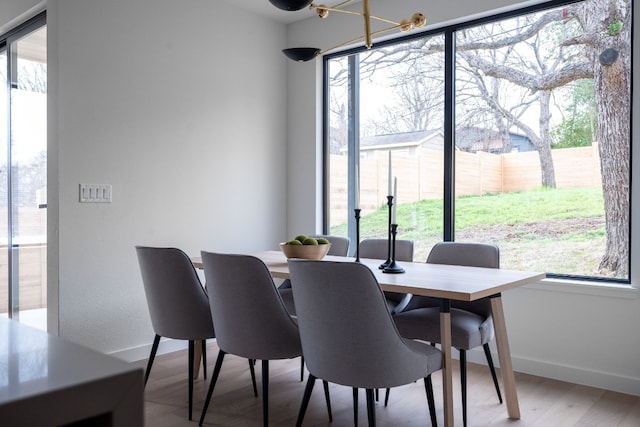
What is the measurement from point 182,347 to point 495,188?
238cm

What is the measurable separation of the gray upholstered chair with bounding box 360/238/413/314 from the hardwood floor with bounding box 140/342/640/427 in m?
0.46

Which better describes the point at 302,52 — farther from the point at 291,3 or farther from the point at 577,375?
the point at 577,375

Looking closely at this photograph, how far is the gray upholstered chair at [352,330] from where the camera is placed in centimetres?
180

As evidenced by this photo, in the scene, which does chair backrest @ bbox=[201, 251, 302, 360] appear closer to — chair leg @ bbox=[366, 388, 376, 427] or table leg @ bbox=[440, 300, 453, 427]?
chair leg @ bbox=[366, 388, 376, 427]

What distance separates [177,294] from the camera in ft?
8.30

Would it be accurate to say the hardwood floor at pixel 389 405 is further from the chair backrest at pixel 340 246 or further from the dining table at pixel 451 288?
the chair backrest at pixel 340 246

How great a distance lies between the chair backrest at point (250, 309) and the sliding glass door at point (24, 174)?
1679mm

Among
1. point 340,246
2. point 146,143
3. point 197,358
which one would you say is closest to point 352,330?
point 197,358

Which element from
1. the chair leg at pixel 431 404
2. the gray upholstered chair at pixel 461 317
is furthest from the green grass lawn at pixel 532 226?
the chair leg at pixel 431 404

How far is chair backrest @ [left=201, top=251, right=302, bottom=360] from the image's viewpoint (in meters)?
2.16

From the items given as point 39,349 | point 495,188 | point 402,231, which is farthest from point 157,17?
point 39,349

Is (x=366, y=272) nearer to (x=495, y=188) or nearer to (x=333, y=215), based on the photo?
(x=495, y=188)

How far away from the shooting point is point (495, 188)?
11.3 ft

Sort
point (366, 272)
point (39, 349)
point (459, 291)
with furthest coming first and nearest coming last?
1. point (459, 291)
2. point (366, 272)
3. point (39, 349)
